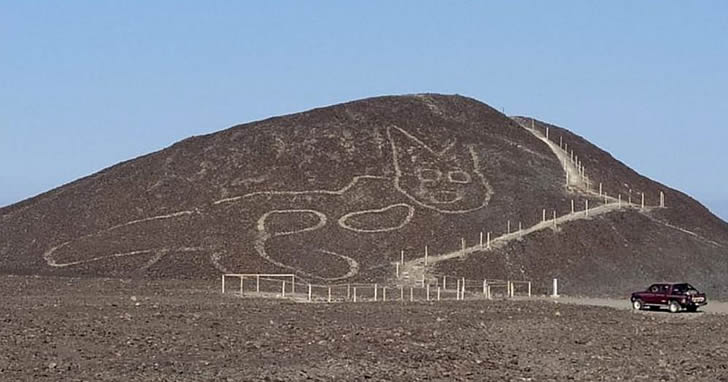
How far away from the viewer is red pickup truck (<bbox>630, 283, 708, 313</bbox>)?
56.7 m

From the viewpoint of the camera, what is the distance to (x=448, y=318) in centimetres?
4484

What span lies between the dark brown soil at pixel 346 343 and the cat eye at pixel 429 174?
155 ft

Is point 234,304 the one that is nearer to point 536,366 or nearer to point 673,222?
point 536,366

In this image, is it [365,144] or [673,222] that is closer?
[673,222]

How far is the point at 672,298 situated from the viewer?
57.0 m

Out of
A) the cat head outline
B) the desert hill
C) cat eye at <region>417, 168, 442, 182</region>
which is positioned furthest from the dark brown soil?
cat eye at <region>417, 168, 442, 182</region>

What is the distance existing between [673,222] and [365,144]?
26.4 m

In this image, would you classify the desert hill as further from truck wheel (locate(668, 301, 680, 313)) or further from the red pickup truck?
truck wheel (locate(668, 301, 680, 313))

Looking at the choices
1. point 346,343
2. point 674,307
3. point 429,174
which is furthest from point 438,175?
point 346,343

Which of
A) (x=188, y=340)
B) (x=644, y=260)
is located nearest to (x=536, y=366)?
(x=188, y=340)

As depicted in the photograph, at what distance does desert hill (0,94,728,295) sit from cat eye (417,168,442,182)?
17 cm

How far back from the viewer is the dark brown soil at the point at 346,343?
94.0 ft

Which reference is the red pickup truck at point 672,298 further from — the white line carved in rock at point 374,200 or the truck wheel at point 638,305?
the white line carved in rock at point 374,200

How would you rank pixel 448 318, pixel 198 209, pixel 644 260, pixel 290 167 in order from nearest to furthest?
pixel 448 318
pixel 644 260
pixel 198 209
pixel 290 167
